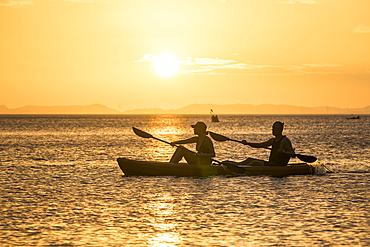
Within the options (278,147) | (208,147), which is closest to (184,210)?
(208,147)

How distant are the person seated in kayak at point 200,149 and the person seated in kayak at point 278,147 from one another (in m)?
1.59

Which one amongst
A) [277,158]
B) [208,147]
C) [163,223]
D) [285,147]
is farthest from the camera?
[277,158]

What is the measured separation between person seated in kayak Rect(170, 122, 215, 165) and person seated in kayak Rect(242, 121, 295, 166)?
1.59m

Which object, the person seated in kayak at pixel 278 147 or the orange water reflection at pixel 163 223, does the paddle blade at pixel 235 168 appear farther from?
the orange water reflection at pixel 163 223

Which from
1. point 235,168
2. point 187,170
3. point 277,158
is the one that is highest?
point 277,158

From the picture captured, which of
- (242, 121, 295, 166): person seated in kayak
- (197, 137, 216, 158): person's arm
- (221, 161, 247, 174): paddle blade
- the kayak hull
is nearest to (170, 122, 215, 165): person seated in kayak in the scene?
(197, 137, 216, 158): person's arm

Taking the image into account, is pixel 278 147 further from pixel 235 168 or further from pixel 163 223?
pixel 163 223

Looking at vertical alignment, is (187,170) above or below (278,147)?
below

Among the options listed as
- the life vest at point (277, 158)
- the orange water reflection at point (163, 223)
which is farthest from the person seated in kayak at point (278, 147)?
the orange water reflection at point (163, 223)

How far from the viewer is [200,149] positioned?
2139cm

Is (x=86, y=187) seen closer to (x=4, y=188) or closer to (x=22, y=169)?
(x=4, y=188)

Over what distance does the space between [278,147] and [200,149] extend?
342 cm

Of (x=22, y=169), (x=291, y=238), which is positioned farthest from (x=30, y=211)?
(x=22, y=169)

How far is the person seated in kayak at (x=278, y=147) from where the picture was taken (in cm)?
2073
